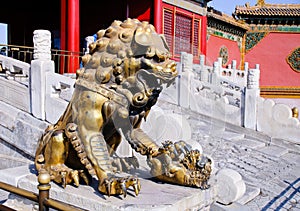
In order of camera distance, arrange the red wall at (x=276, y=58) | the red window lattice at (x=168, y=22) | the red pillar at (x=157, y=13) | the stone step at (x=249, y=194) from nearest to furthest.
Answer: the stone step at (x=249, y=194)
the red pillar at (x=157, y=13)
the red window lattice at (x=168, y=22)
the red wall at (x=276, y=58)

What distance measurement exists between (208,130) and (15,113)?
129 inches

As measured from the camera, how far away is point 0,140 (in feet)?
16.0

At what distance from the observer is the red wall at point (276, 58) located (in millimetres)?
16875

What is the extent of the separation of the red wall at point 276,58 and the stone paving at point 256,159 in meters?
10.6

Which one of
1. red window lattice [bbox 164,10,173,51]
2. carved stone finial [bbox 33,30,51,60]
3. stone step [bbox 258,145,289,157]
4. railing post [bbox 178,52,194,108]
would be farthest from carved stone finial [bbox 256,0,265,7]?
carved stone finial [bbox 33,30,51,60]

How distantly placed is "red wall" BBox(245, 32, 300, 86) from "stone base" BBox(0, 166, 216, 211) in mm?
15520

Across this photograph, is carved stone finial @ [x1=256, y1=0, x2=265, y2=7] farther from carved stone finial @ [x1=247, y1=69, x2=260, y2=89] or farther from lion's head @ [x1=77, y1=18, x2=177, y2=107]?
lion's head @ [x1=77, y1=18, x2=177, y2=107]

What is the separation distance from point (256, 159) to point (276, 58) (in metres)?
12.2

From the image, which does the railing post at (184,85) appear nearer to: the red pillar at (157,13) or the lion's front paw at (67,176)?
the lion's front paw at (67,176)

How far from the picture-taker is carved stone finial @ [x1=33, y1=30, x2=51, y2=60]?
4.80m

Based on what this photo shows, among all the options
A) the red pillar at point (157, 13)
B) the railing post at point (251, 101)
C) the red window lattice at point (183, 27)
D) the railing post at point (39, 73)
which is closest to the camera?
the railing post at point (39, 73)

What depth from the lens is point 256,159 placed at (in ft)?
19.2

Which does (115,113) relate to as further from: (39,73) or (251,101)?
(251,101)

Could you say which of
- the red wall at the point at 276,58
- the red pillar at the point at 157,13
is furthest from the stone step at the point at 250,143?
the red wall at the point at 276,58
